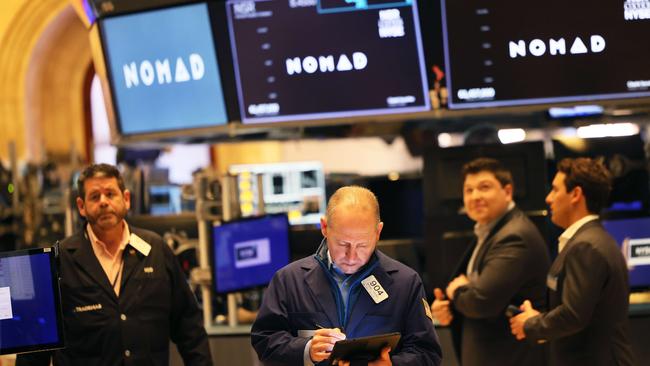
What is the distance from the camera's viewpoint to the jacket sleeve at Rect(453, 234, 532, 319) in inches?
188

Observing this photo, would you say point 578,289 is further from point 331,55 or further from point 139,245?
point 331,55

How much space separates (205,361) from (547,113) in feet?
9.02

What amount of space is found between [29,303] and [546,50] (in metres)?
3.01

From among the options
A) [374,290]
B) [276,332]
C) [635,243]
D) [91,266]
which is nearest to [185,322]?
[91,266]

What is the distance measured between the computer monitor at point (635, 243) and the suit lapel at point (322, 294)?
9.48 ft

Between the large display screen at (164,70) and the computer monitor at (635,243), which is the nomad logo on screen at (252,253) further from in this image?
the computer monitor at (635,243)

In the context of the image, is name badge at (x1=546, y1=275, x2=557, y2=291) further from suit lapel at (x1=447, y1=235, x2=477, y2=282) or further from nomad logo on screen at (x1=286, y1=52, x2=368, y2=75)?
nomad logo on screen at (x1=286, y1=52, x2=368, y2=75)

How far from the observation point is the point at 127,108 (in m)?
6.29

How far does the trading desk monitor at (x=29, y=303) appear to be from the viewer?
12.9 feet

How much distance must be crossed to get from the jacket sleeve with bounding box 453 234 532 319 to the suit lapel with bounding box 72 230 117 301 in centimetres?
164

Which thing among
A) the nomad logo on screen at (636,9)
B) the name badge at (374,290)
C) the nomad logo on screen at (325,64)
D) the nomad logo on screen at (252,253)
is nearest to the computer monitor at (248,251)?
the nomad logo on screen at (252,253)

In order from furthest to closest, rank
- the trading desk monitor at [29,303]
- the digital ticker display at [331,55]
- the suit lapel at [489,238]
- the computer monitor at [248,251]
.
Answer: the computer monitor at [248,251] < the digital ticker display at [331,55] < the suit lapel at [489,238] < the trading desk monitor at [29,303]

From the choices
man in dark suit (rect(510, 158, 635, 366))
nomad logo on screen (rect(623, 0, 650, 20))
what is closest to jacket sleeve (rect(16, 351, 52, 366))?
man in dark suit (rect(510, 158, 635, 366))

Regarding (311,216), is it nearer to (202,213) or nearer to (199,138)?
(199,138)
